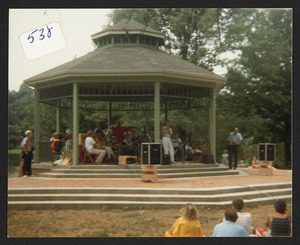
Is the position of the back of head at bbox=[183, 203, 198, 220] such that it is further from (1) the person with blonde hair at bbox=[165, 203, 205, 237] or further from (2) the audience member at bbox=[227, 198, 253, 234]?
(2) the audience member at bbox=[227, 198, 253, 234]

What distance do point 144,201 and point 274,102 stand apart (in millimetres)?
16238

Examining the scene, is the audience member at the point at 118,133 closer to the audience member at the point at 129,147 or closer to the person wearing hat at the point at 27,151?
the audience member at the point at 129,147

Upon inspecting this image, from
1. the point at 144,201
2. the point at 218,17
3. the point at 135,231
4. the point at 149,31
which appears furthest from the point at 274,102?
the point at 135,231

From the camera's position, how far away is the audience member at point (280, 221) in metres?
5.48

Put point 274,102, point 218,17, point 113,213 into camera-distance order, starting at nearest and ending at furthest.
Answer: point 113,213
point 274,102
point 218,17

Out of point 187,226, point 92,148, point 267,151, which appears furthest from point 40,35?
point 267,151

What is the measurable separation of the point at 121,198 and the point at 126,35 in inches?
357

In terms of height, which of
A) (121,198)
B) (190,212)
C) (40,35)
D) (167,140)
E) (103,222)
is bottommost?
(103,222)

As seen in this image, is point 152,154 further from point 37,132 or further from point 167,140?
point 37,132

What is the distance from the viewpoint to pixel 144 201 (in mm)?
9008

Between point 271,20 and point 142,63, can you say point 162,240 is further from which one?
point 271,20

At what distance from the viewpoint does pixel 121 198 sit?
9.04 metres

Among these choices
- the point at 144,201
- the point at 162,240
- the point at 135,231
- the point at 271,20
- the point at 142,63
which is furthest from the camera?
the point at 271,20

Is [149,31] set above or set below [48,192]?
above
